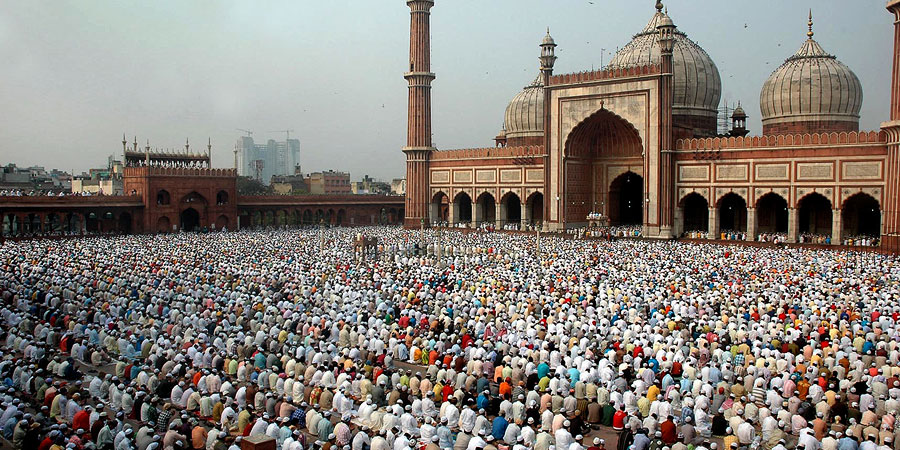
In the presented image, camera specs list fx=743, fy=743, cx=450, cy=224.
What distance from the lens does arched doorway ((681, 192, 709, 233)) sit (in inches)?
1460

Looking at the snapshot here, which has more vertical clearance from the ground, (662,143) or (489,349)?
(662,143)

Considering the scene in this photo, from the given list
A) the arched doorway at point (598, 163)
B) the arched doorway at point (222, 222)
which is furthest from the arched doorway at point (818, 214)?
the arched doorway at point (222, 222)

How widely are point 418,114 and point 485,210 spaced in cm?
700

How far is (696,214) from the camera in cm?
3775

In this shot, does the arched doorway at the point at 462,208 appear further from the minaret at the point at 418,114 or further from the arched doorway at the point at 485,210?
the minaret at the point at 418,114

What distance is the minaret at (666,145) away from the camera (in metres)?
33.8

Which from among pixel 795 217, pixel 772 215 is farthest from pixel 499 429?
pixel 772 215

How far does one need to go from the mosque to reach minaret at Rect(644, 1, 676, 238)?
0.05 m

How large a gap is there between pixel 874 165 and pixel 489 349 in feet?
76.0

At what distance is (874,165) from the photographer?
28875 millimetres

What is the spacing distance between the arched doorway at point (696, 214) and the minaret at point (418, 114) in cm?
1479

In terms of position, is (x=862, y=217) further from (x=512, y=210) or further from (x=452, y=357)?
(x=452, y=357)

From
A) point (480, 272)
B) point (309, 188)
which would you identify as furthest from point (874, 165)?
point (309, 188)

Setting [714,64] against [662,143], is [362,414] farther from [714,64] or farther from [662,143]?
[714,64]
